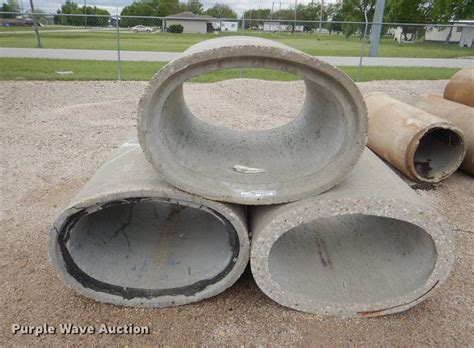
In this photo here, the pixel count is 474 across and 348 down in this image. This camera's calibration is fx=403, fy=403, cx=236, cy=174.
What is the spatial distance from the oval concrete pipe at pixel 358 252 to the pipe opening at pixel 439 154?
2.28 m

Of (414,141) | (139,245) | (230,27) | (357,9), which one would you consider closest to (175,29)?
(230,27)

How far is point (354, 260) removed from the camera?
10.2 ft

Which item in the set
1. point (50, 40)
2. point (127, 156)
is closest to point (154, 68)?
point (50, 40)

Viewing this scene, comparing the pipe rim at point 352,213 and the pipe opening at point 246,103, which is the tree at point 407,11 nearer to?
the pipe opening at point 246,103

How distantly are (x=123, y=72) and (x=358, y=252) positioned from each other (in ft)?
36.4

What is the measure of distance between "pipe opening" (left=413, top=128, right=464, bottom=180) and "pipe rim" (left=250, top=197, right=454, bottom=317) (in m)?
2.74

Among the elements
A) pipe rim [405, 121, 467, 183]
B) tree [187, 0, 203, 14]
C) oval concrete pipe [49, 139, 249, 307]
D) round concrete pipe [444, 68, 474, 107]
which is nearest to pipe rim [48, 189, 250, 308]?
oval concrete pipe [49, 139, 249, 307]

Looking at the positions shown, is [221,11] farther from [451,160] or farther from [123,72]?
[451,160]

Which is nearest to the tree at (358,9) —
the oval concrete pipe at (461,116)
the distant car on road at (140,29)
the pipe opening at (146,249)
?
the distant car on road at (140,29)

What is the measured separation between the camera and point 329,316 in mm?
2713

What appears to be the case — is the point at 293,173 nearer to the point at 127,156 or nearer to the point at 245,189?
the point at 245,189

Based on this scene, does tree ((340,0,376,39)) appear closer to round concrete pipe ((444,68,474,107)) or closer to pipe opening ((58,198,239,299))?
round concrete pipe ((444,68,474,107))

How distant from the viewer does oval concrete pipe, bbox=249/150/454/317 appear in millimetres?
2484

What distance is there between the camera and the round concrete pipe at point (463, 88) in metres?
6.22
